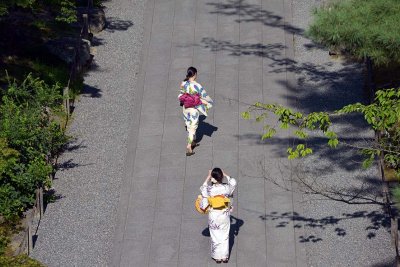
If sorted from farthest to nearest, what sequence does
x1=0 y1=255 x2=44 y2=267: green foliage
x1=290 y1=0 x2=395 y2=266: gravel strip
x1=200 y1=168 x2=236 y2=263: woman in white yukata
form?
1. x1=290 y1=0 x2=395 y2=266: gravel strip
2. x1=200 y1=168 x2=236 y2=263: woman in white yukata
3. x1=0 y1=255 x2=44 y2=267: green foliage

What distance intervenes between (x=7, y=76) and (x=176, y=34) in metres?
4.89

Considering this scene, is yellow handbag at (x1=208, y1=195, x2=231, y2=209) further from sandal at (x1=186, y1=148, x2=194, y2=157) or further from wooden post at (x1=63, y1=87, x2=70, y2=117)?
wooden post at (x1=63, y1=87, x2=70, y2=117)

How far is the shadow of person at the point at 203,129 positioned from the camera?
2157 centimetres

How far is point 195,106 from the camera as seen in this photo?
2028cm

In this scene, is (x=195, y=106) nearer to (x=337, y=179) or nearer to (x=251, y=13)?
(x=337, y=179)

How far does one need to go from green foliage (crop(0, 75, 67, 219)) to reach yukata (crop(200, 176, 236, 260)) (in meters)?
3.66

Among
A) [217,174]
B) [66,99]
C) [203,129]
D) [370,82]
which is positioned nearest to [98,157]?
[66,99]

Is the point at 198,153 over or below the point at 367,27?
below

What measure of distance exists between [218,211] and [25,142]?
4515 millimetres

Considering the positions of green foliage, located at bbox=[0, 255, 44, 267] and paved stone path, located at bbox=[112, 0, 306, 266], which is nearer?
green foliage, located at bbox=[0, 255, 44, 267]

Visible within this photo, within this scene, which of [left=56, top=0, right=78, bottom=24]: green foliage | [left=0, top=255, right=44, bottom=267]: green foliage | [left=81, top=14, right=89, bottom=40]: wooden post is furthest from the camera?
[left=81, top=14, right=89, bottom=40]: wooden post

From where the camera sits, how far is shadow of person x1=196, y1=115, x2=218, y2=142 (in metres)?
21.6

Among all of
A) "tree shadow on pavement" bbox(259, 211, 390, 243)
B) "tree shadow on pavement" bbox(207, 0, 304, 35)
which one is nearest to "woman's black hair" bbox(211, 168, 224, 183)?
"tree shadow on pavement" bbox(259, 211, 390, 243)

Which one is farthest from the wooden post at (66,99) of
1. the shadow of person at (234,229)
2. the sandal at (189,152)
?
the shadow of person at (234,229)
